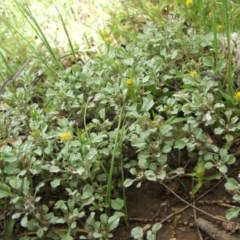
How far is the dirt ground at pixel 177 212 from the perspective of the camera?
1603 millimetres

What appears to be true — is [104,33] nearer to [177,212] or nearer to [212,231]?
[177,212]

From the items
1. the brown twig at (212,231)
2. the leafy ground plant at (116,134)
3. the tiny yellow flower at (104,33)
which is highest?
the tiny yellow flower at (104,33)

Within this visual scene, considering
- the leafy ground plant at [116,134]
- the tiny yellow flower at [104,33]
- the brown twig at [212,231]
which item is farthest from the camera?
the tiny yellow flower at [104,33]

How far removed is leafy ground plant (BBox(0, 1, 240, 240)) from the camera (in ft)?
5.46

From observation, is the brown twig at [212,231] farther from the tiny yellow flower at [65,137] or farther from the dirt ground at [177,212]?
the tiny yellow flower at [65,137]

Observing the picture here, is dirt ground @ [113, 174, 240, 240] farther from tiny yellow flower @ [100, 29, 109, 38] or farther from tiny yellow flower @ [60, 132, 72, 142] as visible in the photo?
tiny yellow flower @ [100, 29, 109, 38]

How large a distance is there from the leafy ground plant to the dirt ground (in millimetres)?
45

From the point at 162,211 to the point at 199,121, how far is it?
368mm

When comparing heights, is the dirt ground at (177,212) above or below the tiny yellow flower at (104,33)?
below

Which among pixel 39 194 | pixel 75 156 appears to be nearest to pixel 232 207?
pixel 75 156

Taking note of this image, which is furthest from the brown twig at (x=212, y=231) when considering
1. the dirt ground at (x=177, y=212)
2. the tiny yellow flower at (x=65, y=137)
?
the tiny yellow flower at (x=65, y=137)

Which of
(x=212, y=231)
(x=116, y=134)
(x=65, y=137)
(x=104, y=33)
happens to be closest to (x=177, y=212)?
(x=212, y=231)

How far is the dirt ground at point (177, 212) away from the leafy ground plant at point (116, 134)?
0.04 meters

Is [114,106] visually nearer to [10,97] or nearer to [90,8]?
[10,97]
